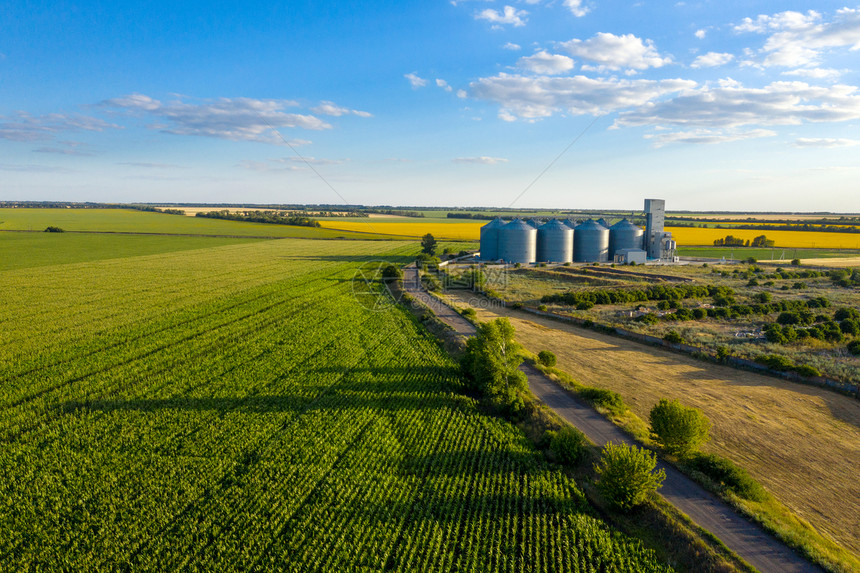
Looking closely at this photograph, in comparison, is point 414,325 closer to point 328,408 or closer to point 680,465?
point 328,408

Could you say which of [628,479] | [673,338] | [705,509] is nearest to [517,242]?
[673,338]

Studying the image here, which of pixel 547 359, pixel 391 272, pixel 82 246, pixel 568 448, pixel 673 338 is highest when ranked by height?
pixel 82 246

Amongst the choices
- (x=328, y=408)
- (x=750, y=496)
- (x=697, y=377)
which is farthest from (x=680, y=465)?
(x=328, y=408)

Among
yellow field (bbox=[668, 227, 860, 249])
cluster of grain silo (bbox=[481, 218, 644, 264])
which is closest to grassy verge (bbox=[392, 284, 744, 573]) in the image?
cluster of grain silo (bbox=[481, 218, 644, 264])

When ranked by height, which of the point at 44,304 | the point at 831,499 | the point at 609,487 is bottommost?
the point at 831,499

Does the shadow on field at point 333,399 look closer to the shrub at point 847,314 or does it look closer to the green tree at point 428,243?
the shrub at point 847,314

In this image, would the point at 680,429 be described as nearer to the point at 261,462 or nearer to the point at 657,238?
the point at 261,462

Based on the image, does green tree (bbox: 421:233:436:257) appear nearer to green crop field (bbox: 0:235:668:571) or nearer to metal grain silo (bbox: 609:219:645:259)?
metal grain silo (bbox: 609:219:645:259)
